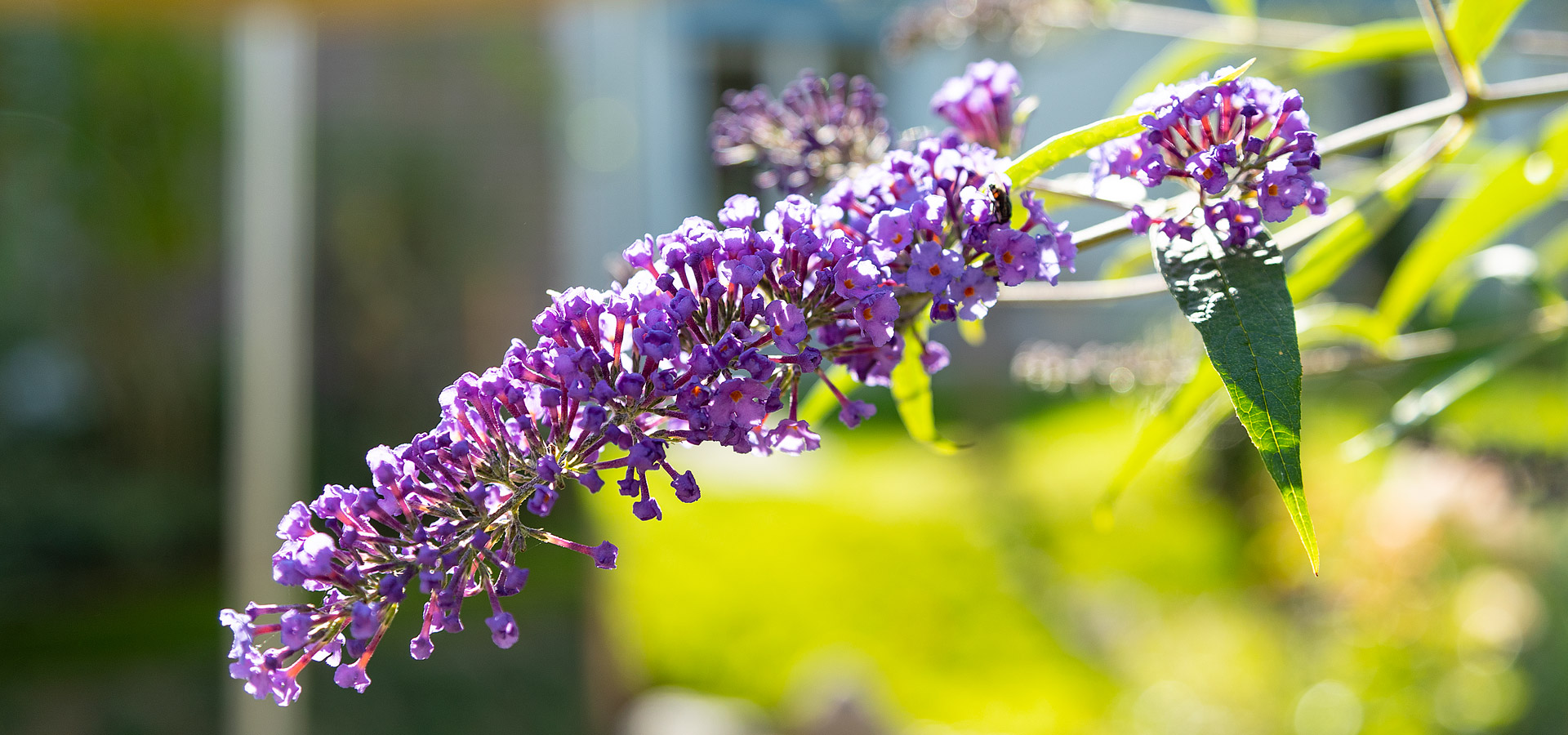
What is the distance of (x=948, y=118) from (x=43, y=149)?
12.0 ft

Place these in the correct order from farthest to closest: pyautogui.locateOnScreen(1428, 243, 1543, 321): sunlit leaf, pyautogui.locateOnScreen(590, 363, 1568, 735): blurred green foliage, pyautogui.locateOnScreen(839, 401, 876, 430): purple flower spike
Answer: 1. pyautogui.locateOnScreen(590, 363, 1568, 735): blurred green foliage
2. pyautogui.locateOnScreen(1428, 243, 1543, 321): sunlit leaf
3. pyautogui.locateOnScreen(839, 401, 876, 430): purple flower spike

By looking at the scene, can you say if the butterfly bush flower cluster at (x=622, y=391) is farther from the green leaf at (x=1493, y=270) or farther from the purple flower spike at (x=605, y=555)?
the green leaf at (x=1493, y=270)

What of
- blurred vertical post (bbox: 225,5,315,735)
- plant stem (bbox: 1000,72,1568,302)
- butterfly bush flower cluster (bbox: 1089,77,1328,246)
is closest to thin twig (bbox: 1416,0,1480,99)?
plant stem (bbox: 1000,72,1568,302)

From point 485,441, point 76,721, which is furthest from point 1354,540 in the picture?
point 76,721

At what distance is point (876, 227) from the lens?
1.48 ft

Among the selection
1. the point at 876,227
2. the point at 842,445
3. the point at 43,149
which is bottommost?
the point at 842,445

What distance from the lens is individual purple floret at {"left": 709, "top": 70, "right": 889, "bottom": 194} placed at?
616 mm

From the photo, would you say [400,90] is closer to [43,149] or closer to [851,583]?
[43,149]

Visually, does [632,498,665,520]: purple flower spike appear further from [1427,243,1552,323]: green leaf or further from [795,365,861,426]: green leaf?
[1427,243,1552,323]: green leaf

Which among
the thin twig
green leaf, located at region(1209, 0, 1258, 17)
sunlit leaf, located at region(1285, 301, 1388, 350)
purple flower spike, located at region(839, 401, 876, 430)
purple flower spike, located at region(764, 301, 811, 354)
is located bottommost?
purple flower spike, located at region(839, 401, 876, 430)

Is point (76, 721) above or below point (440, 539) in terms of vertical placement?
below

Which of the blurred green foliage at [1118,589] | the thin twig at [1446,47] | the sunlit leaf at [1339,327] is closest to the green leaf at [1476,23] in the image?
the thin twig at [1446,47]

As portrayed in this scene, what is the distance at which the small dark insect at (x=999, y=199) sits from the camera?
1.45 ft

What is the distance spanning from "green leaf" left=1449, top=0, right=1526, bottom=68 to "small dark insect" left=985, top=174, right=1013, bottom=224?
0.88 feet
